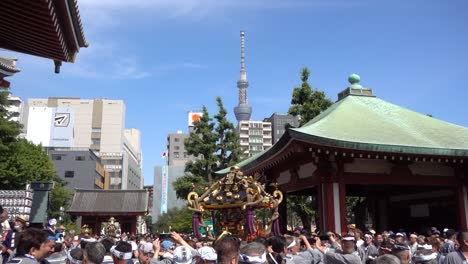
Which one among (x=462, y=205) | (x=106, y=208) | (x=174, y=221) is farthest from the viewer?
(x=174, y=221)

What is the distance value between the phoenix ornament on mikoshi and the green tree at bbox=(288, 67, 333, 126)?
1367cm

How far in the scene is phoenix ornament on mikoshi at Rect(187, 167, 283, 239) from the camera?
11094 mm

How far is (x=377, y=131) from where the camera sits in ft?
51.0

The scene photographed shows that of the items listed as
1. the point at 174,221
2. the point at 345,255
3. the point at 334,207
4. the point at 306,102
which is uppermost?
the point at 306,102

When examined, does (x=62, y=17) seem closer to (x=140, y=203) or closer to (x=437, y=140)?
(x=437, y=140)

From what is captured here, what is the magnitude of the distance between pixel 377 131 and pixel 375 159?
1041 millimetres

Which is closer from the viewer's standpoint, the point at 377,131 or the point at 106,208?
the point at 377,131

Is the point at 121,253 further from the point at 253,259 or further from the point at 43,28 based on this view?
the point at 43,28

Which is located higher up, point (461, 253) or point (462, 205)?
point (462, 205)

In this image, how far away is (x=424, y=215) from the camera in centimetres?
1917

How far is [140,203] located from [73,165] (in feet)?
147

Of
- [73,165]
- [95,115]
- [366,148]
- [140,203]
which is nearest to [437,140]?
[366,148]

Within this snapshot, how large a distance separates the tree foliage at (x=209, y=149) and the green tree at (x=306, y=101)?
6.81 meters

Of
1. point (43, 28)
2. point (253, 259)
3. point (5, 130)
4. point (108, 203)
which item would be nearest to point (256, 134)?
point (108, 203)
